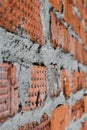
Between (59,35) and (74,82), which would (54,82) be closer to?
(59,35)

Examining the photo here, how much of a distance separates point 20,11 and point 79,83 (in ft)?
1.69

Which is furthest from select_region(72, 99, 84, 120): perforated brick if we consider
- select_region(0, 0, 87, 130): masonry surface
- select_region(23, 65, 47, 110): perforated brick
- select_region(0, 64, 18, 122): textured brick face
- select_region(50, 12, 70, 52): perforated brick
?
select_region(0, 64, 18, 122): textured brick face

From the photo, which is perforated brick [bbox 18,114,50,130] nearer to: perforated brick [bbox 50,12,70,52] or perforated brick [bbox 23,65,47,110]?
perforated brick [bbox 23,65,47,110]

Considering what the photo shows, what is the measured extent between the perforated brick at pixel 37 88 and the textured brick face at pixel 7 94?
0.05 m

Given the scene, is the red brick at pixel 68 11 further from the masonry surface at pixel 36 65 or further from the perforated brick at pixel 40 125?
the perforated brick at pixel 40 125

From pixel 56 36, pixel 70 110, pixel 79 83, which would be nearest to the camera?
pixel 56 36

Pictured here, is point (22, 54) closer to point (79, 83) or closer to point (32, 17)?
point (32, 17)

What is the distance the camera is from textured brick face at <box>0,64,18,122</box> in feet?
1.01

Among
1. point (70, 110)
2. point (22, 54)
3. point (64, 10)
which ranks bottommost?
point (70, 110)

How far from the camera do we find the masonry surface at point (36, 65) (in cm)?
32

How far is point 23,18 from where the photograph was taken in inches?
14.5

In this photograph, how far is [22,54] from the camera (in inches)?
14.2

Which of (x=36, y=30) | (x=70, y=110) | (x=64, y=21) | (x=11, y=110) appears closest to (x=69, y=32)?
(x=64, y=21)

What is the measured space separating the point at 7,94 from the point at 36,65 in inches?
4.2
